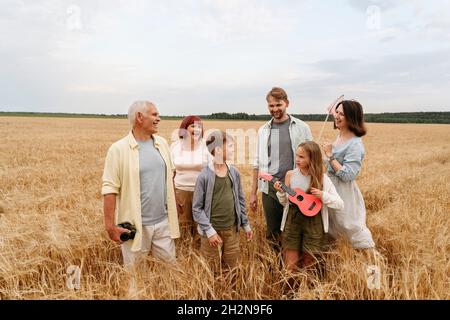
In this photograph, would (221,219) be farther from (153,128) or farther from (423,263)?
(423,263)

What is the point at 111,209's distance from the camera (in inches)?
97.6

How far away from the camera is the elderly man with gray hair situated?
8.23 ft

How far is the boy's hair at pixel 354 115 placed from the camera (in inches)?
107

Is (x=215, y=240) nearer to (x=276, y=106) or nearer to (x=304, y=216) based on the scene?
(x=304, y=216)

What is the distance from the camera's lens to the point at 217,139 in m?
2.71

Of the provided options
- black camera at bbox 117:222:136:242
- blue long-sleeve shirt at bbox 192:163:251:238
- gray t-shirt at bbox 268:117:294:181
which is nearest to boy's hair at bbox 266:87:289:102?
gray t-shirt at bbox 268:117:294:181

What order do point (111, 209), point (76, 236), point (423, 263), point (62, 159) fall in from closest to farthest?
point (111, 209)
point (423, 263)
point (76, 236)
point (62, 159)

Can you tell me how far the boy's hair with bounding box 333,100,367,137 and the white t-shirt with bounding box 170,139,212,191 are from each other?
4.94 feet

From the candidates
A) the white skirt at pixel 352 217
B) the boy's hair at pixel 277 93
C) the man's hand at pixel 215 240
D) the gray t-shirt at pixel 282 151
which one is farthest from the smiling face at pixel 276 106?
the man's hand at pixel 215 240

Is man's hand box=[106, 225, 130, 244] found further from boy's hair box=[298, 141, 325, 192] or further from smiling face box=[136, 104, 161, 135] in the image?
boy's hair box=[298, 141, 325, 192]

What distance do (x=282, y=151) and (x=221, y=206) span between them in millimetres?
973

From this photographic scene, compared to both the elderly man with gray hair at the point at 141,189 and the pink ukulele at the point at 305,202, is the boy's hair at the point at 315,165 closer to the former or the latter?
the pink ukulele at the point at 305,202

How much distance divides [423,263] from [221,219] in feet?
6.14
